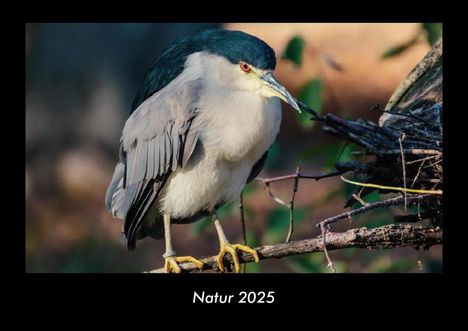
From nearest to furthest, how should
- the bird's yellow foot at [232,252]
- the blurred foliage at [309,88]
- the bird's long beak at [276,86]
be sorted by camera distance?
the bird's long beak at [276,86], the bird's yellow foot at [232,252], the blurred foliage at [309,88]

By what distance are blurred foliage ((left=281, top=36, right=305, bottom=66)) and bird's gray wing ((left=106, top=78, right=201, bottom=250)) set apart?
1.49 ft

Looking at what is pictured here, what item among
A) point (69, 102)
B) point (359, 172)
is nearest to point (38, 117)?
point (69, 102)

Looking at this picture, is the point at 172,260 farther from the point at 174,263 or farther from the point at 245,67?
the point at 245,67

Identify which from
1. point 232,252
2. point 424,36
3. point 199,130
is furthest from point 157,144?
point 424,36

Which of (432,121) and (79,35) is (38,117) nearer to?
(79,35)

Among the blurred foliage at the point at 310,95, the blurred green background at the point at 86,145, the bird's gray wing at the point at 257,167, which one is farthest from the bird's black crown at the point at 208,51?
the blurred green background at the point at 86,145

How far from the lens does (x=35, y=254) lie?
7.98 metres

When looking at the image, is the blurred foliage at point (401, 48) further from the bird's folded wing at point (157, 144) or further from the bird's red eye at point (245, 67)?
the bird's folded wing at point (157, 144)

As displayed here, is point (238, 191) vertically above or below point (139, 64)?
below

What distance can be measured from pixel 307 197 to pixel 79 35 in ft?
9.45

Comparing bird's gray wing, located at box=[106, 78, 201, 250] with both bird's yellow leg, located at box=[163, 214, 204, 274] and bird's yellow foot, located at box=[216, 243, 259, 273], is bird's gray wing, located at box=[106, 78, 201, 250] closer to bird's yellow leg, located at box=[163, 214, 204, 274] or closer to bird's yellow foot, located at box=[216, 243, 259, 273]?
bird's yellow leg, located at box=[163, 214, 204, 274]

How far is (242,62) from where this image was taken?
380cm

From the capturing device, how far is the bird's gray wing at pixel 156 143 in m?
3.91
